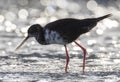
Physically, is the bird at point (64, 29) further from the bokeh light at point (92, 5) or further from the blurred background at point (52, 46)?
the bokeh light at point (92, 5)

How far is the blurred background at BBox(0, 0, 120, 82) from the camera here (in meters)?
11.4

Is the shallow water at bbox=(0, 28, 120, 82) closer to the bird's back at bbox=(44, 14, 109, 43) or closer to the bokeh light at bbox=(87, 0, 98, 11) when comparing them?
the bird's back at bbox=(44, 14, 109, 43)

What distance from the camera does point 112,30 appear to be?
16438 millimetres

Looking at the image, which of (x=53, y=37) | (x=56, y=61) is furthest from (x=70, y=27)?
(x=56, y=61)

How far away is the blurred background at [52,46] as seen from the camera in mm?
11445

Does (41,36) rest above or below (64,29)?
below

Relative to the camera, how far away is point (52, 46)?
46.2ft

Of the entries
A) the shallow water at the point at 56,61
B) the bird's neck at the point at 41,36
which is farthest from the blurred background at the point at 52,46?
the bird's neck at the point at 41,36

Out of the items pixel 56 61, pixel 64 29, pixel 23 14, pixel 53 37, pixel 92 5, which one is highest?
pixel 92 5

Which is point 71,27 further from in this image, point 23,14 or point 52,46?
point 23,14

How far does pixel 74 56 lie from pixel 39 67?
165 centimetres

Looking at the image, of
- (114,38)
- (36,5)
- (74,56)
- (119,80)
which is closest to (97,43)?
(114,38)

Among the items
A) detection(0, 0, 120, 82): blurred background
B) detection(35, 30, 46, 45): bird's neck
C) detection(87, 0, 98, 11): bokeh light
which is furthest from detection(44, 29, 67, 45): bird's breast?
detection(87, 0, 98, 11): bokeh light

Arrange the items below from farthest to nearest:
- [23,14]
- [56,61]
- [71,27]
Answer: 1. [23,14]
2. [56,61]
3. [71,27]
